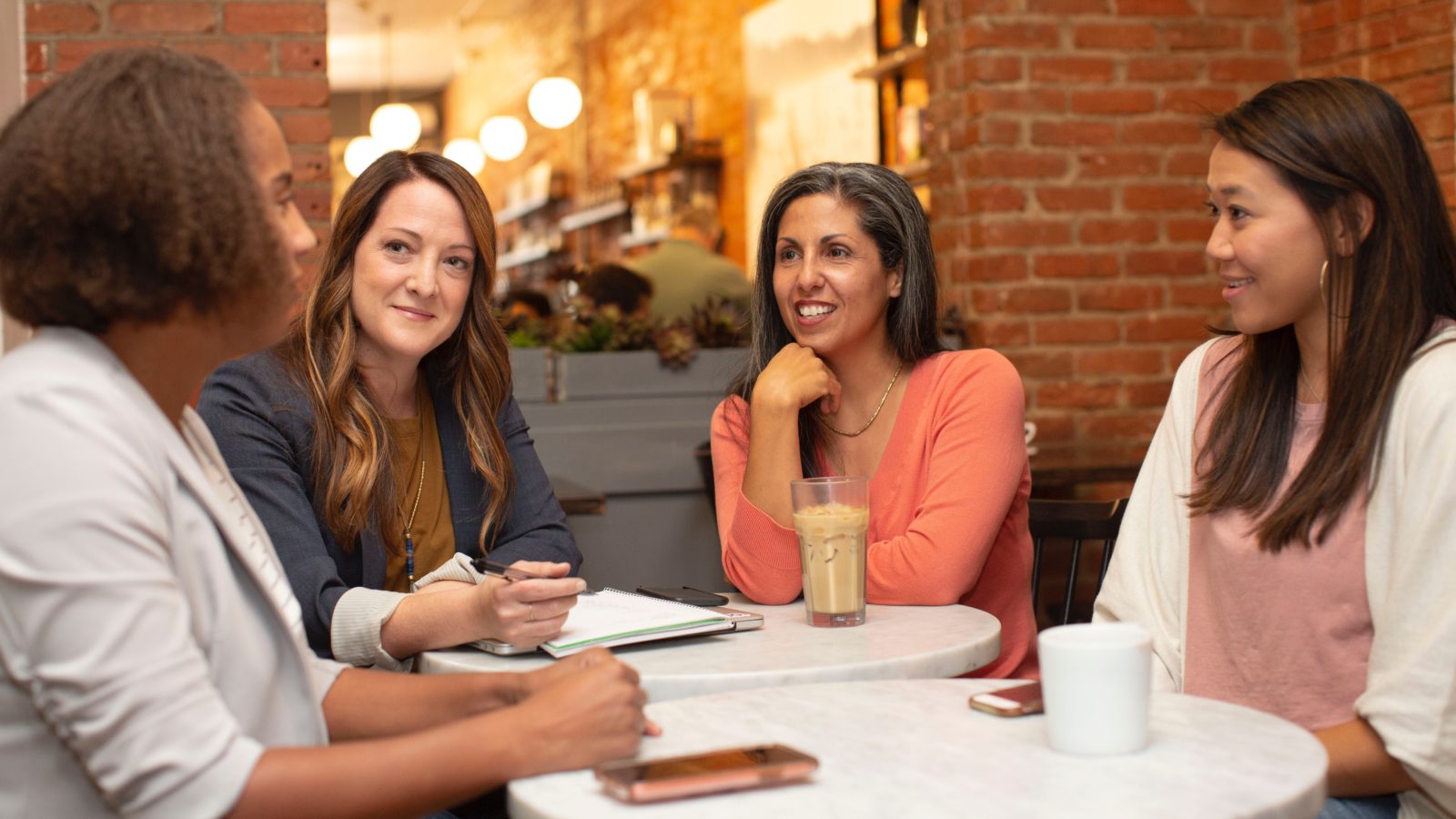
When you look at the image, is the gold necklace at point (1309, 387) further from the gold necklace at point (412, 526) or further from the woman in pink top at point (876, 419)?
the gold necklace at point (412, 526)

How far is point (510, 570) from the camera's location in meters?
1.47

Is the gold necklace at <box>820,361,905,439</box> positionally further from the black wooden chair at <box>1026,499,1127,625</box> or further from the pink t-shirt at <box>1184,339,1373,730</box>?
the pink t-shirt at <box>1184,339,1373,730</box>

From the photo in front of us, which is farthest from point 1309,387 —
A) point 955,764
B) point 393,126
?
point 393,126

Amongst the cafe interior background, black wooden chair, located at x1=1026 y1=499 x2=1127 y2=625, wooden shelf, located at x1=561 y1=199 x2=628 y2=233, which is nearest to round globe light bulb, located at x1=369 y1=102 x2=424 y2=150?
wooden shelf, located at x1=561 y1=199 x2=628 y2=233

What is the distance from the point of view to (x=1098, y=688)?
1.05 metres

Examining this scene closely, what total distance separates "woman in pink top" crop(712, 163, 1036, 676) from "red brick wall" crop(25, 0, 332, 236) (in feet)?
5.18

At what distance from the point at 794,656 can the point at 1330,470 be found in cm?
63

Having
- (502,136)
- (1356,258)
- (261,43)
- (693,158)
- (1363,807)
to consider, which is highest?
(502,136)

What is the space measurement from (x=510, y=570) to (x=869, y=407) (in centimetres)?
88

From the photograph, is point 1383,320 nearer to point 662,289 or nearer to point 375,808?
point 375,808

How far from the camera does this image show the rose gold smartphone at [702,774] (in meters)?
0.97

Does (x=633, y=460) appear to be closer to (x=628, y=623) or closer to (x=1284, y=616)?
(x=628, y=623)

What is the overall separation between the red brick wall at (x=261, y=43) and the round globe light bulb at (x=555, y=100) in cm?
519

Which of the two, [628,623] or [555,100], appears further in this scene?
[555,100]
